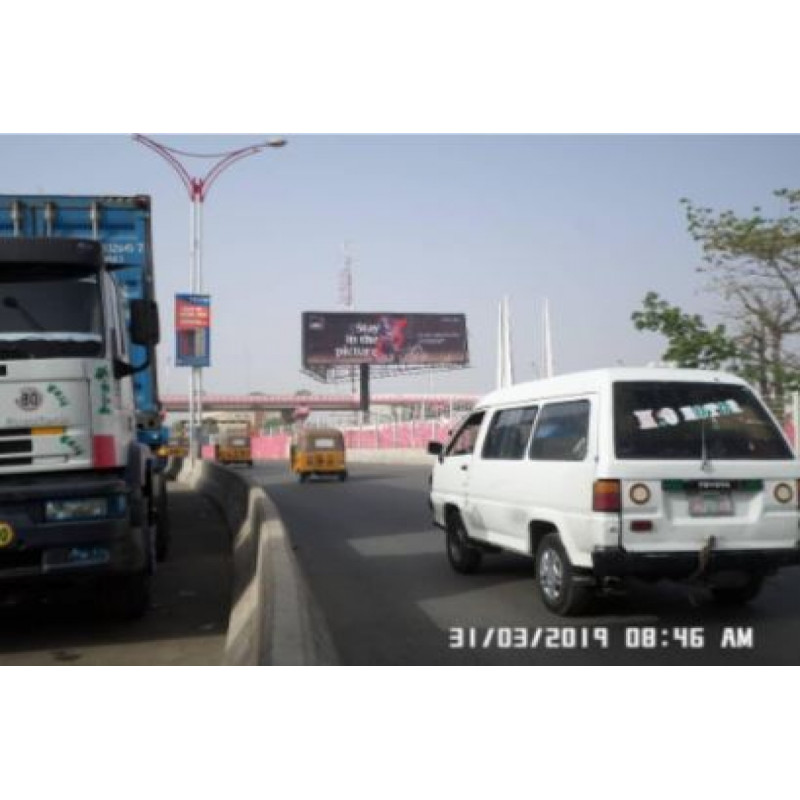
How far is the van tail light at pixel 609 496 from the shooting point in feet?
21.0

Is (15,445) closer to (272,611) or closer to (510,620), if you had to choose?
(272,611)

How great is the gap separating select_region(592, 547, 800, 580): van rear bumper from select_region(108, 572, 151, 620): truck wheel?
358cm

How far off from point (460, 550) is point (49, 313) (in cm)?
460

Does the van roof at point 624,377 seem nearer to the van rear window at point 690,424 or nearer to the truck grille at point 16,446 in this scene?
the van rear window at point 690,424

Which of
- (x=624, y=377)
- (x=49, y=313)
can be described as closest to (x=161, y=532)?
(x=49, y=313)

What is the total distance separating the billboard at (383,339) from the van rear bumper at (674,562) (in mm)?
67468

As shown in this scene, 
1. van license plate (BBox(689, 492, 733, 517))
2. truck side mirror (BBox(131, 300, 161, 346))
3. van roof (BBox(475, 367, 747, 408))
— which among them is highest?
truck side mirror (BBox(131, 300, 161, 346))

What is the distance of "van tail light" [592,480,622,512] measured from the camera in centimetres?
641

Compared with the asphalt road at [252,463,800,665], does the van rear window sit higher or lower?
higher

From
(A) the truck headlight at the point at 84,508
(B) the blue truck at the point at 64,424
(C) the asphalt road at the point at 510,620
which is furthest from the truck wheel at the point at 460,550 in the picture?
(A) the truck headlight at the point at 84,508

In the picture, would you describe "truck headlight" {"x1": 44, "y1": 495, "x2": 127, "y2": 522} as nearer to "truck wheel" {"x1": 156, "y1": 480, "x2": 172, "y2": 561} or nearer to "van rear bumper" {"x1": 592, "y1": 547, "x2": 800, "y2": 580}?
"van rear bumper" {"x1": 592, "y1": 547, "x2": 800, "y2": 580}

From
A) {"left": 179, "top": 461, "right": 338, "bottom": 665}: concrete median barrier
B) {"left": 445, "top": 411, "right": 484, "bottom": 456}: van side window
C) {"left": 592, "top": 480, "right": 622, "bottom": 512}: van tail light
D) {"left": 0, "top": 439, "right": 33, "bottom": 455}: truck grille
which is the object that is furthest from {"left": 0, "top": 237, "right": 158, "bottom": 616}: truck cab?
{"left": 445, "top": 411, "right": 484, "bottom": 456}: van side window

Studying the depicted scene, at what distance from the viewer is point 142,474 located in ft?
25.6

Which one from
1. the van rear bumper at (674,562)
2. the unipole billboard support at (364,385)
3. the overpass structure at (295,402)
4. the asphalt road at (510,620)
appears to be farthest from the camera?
the overpass structure at (295,402)
